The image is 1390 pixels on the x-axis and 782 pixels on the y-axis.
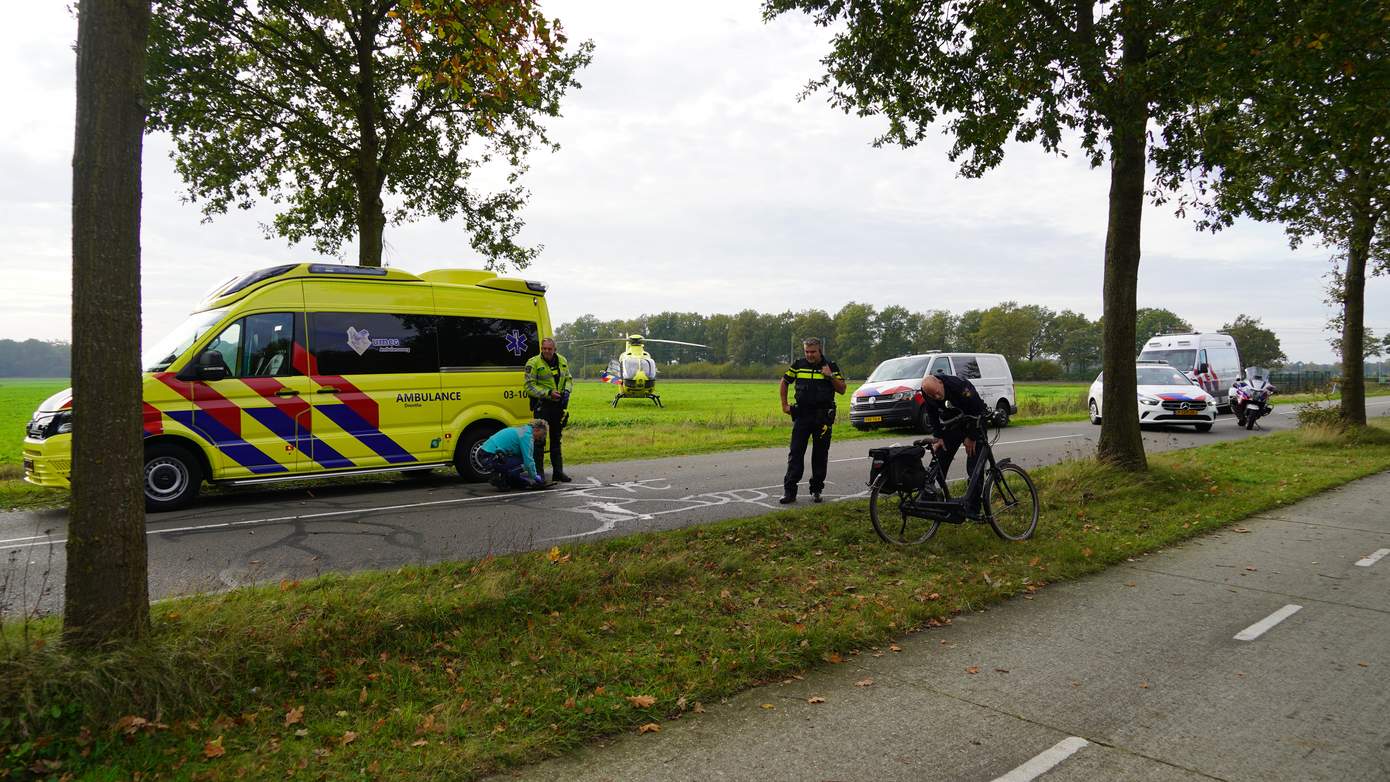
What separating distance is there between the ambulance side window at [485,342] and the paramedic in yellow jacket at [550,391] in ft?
1.39

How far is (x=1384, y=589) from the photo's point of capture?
19.8ft

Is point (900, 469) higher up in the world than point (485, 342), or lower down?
lower down

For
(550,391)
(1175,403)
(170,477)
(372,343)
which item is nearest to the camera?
(170,477)

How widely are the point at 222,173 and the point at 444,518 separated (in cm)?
1001

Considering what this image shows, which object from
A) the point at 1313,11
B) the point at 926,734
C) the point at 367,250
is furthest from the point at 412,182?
the point at 926,734

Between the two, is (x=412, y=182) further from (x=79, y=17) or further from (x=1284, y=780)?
(x=1284, y=780)

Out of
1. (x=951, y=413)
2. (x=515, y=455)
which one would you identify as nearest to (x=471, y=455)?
(x=515, y=455)

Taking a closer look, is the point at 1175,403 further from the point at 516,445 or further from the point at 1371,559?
the point at 516,445

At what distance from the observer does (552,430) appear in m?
10.9

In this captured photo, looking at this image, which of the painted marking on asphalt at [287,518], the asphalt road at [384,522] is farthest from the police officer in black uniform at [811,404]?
the painted marking on asphalt at [287,518]

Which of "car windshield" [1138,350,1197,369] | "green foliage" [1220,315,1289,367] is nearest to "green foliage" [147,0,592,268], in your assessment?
"car windshield" [1138,350,1197,369]

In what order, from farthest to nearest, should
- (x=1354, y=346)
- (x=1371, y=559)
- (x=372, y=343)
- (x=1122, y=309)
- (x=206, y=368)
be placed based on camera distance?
(x=1354, y=346)
(x=1122, y=309)
(x=372, y=343)
(x=206, y=368)
(x=1371, y=559)

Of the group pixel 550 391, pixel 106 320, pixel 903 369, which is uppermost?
pixel 903 369

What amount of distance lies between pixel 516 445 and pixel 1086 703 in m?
7.65
